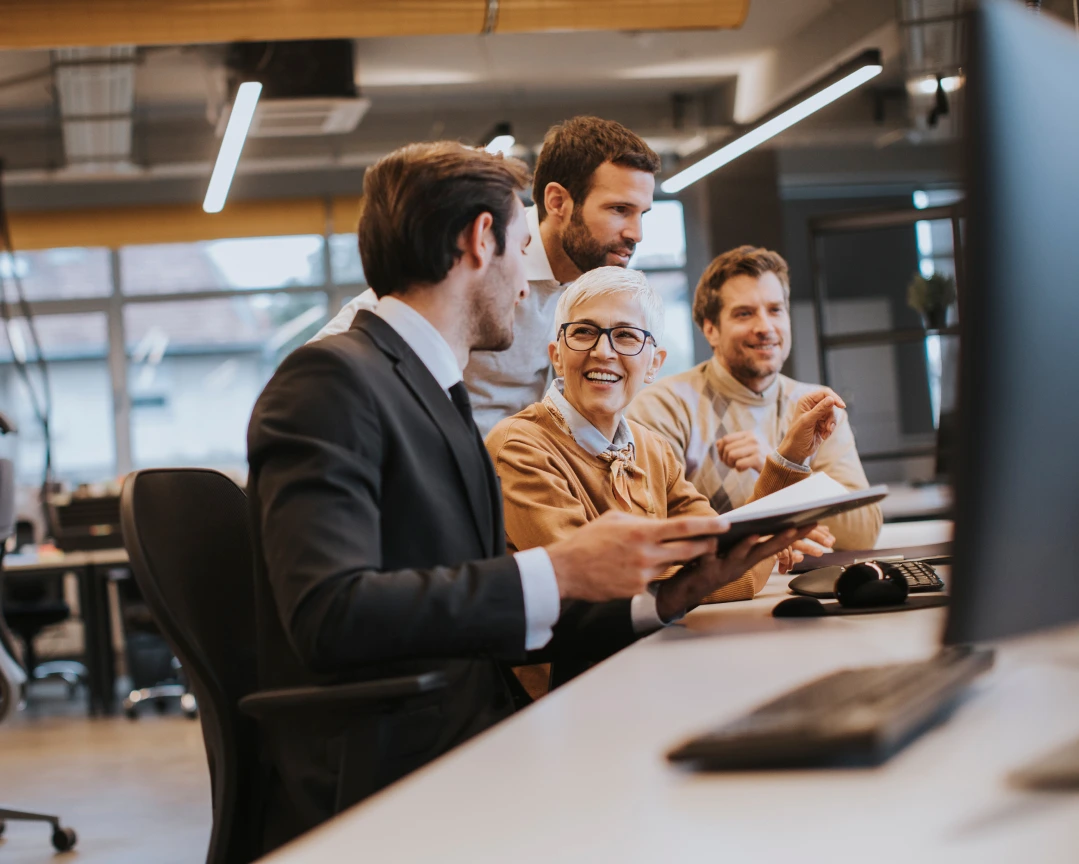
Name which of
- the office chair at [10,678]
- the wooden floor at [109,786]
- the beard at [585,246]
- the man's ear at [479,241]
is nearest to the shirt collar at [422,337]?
the man's ear at [479,241]

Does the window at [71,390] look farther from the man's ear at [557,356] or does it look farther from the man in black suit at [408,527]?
the man in black suit at [408,527]

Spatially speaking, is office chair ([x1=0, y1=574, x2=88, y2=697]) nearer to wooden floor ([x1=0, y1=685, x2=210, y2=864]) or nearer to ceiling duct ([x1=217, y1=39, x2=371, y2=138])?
wooden floor ([x1=0, y1=685, x2=210, y2=864])

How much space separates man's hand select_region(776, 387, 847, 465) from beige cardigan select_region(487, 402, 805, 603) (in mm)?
38

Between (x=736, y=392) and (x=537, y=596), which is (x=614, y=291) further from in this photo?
(x=736, y=392)

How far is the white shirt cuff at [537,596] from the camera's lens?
1.26 m

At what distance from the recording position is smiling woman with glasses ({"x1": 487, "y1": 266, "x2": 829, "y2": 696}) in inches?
71.1

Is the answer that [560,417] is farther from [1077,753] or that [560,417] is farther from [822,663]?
[1077,753]

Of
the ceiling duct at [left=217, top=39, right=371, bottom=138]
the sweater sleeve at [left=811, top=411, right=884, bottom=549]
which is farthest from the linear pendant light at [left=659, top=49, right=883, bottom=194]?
the sweater sleeve at [left=811, top=411, right=884, bottom=549]

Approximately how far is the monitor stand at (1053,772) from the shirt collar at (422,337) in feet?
2.90

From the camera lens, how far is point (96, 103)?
299 inches

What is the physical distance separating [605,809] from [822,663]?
0.55 m

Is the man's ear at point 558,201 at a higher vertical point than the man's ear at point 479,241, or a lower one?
higher

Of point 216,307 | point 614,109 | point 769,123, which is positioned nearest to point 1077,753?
point 769,123

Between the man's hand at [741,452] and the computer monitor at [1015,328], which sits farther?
the man's hand at [741,452]
